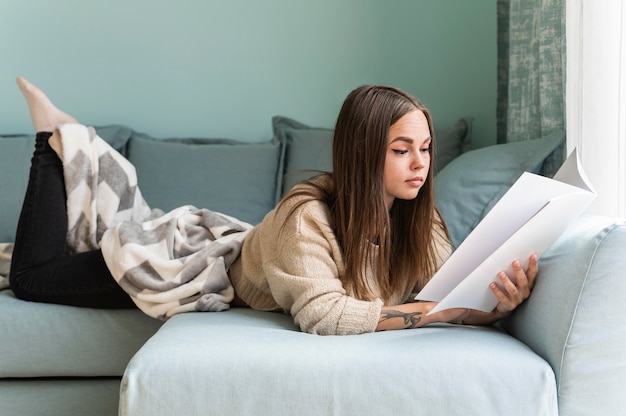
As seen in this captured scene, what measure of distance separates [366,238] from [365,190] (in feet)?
0.32

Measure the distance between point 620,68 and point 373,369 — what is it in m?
0.90

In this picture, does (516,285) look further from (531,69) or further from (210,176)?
(210,176)

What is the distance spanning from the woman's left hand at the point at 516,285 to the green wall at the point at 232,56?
1.59 metres

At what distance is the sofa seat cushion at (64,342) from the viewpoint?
6.13ft

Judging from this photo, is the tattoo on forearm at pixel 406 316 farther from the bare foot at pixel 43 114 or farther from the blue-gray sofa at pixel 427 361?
the bare foot at pixel 43 114

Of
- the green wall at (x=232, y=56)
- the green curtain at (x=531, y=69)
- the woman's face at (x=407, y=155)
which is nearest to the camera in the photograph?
the woman's face at (x=407, y=155)

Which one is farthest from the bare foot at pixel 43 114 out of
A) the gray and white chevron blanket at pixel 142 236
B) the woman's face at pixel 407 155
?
the woman's face at pixel 407 155

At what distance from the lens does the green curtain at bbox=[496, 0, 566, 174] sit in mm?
2297

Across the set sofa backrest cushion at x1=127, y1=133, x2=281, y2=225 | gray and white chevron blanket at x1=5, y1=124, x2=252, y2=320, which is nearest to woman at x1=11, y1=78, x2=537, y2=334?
gray and white chevron blanket at x1=5, y1=124, x2=252, y2=320

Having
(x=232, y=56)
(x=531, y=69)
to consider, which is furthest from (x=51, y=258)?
(x=531, y=69)

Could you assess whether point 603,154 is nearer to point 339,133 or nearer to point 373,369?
point 339,133

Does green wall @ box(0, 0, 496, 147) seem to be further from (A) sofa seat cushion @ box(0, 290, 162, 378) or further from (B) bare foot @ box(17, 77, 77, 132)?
(A) sofa seat cushion @ box(0, 290, 162, 378)

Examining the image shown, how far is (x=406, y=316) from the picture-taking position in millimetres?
1551

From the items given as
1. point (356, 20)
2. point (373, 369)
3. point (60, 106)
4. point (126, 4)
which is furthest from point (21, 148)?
point (373, 369)
